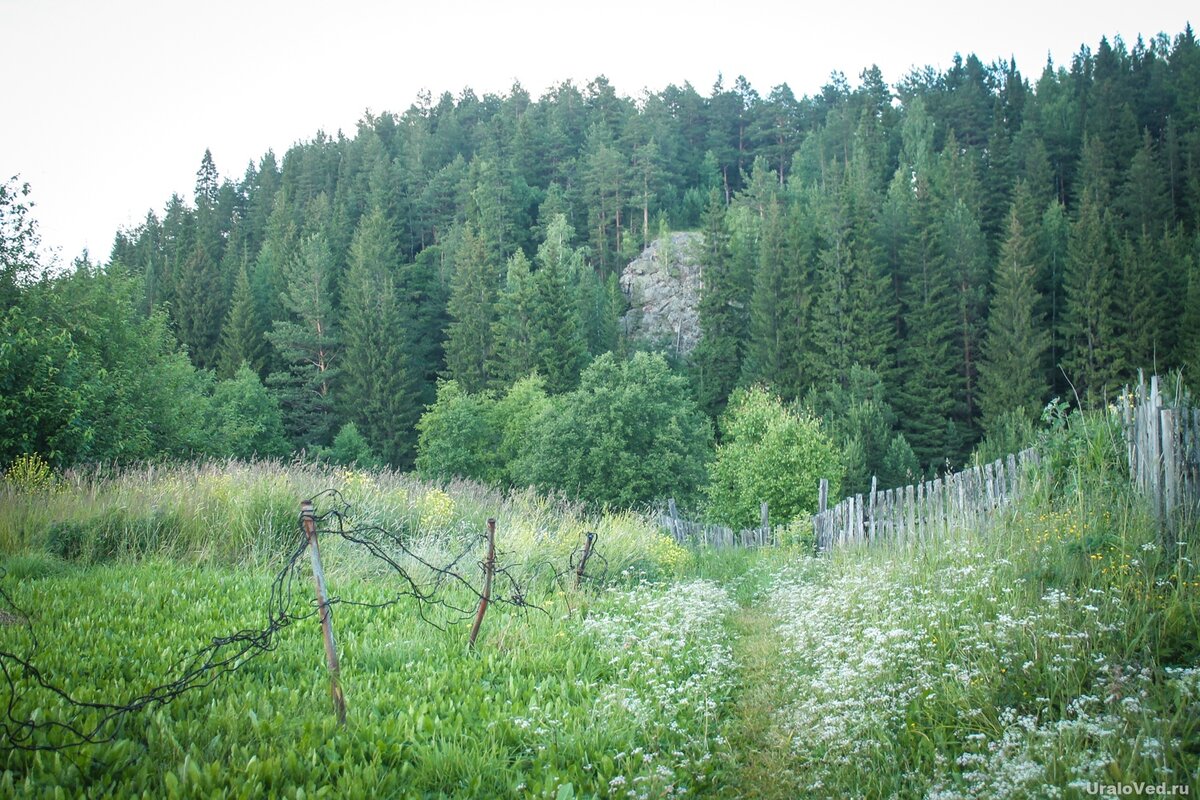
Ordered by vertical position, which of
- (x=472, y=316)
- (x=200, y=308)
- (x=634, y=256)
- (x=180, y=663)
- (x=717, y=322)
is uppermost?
(x=634, y=256)

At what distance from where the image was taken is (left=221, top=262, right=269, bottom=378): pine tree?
163 feet

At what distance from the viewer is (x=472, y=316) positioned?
52250 mm

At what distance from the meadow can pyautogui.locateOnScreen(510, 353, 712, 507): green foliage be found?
20.1 m

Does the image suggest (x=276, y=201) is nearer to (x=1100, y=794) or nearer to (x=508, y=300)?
(x=508, y=300)

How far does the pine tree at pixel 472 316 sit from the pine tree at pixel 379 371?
363 cm

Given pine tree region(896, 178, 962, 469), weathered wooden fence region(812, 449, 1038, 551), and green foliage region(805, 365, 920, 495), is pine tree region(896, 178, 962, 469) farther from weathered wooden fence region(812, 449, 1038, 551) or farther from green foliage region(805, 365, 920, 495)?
weathered wooden fence region(812, 449, 1038, 551)

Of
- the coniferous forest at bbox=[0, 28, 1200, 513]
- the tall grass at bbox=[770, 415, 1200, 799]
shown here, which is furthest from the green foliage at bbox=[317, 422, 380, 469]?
the tall grass at bbox=[770, 415, 1200, 799]

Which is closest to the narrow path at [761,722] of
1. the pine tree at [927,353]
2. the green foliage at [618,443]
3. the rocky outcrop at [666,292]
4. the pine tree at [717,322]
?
the green foliage at [618,443]

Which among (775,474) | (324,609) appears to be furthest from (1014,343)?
(324,609)

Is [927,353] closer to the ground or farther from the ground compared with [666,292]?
closer to the ground

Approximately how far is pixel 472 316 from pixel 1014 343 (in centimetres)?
3729

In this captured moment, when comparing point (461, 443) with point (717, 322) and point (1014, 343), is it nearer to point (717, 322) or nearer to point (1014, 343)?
point (717, 322)

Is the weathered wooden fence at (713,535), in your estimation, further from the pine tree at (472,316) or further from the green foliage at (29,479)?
the pine tree at (472,316)

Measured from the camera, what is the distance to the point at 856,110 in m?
77.0
